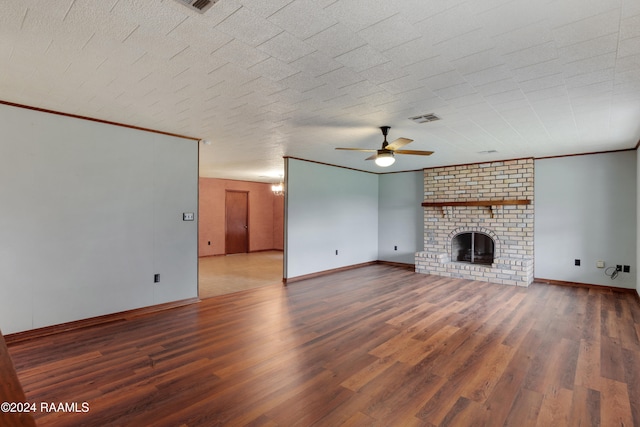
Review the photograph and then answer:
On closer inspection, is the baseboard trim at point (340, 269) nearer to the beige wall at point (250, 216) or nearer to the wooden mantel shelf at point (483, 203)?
the wooden mantel shelf at point (483, 203)

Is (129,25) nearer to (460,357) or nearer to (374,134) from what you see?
(374,134)

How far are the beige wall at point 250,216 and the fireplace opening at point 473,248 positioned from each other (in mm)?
6113

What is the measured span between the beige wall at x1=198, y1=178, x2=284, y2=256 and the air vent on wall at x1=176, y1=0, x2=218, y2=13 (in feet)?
26.3

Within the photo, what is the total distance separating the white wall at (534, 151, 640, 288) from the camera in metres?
5.43

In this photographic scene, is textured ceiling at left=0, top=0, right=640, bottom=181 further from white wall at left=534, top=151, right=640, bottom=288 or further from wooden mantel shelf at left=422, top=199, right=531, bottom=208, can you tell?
wooden mantel shelf at left=422, top=199, right=531, bottom=208

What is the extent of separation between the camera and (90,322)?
12.4 ft

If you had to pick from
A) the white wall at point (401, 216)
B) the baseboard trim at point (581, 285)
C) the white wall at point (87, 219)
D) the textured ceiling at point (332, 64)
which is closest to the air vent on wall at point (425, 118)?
the textured ceiling at point (332, 64)

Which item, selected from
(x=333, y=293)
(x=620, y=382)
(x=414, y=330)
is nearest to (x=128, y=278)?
(x=333, y=293)

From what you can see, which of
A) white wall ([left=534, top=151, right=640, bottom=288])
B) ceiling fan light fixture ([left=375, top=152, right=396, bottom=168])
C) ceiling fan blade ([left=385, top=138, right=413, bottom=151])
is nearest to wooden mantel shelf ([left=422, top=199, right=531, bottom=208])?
white wall ([left=534, top=151, right=640, bottom=288])

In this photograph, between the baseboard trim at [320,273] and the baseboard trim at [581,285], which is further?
the baseboard trim at [320,273]

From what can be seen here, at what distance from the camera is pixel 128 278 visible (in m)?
4.12

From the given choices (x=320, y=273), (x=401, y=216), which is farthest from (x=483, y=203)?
(x=320, y=273)

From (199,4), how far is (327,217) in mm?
5530

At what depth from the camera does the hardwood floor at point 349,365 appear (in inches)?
84.6
